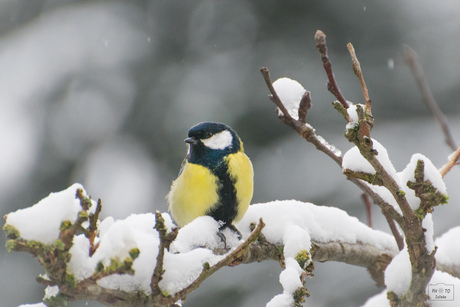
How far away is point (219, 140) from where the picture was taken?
2.54 meters

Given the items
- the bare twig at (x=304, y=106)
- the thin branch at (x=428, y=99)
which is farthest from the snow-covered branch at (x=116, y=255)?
the thin branch at (x=428, y=99)

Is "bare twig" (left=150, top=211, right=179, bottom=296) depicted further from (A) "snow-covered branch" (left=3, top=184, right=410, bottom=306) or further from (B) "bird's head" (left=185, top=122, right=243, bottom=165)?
(B) "bird's head" (left=185, top=122, right=243, bottom=165)

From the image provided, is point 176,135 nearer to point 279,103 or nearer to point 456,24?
point 456,24

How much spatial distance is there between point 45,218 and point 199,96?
5001mm

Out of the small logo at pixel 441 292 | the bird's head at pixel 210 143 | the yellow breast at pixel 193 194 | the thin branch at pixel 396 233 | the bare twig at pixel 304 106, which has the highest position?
the bird's head at pixel 210 143

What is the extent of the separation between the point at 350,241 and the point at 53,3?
19.1 ft

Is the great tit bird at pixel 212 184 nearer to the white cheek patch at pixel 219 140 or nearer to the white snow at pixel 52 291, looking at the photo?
the white cheek patch at pixel 219 140

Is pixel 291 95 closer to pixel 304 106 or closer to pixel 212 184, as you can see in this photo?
pixel 304 106

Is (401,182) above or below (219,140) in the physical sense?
below

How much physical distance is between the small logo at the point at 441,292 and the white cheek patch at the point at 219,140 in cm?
117

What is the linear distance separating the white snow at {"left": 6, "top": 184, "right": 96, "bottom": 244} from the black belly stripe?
1.12 meters

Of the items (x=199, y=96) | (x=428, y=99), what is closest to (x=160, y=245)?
(x=428, y=99)

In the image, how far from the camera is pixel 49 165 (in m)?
5.85

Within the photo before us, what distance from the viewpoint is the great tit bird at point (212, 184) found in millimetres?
2256
